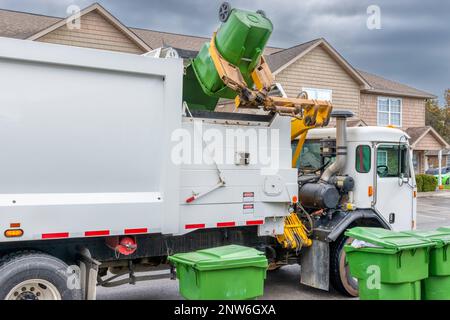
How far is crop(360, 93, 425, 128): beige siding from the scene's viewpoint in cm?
2498

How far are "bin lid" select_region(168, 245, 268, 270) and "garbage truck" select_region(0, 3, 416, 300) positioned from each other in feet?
1.43

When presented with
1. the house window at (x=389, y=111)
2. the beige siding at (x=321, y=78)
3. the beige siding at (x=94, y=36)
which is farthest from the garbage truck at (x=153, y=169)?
the house window at (x=389, y=111)

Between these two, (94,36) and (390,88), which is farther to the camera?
(390,88)

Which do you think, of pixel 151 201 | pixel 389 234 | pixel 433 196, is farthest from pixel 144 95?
pixel 433 196

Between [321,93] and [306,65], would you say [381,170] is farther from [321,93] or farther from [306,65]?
[321,93]

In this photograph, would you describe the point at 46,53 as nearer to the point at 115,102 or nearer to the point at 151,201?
the point at 115,102

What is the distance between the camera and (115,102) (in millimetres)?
4742

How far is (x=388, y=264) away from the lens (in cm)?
498

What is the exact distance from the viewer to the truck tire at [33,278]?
4246 millimetres

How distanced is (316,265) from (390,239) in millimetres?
1570

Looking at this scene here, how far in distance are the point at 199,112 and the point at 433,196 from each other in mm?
20828

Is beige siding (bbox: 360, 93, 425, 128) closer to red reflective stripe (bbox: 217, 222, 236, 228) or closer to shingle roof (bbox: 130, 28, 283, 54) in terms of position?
shingle roof (bbox: 130, 28, 283, 54)

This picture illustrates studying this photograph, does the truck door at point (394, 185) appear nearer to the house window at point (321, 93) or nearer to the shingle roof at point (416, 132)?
the house window at point (321, 93)

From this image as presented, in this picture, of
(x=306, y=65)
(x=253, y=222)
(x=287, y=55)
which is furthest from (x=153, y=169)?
(x=287, y=55)
